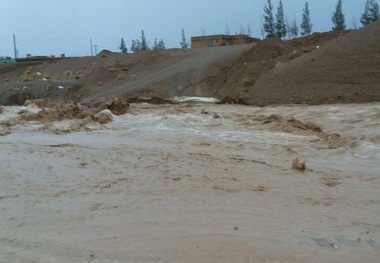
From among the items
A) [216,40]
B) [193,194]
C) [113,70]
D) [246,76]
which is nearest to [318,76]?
[246,76]

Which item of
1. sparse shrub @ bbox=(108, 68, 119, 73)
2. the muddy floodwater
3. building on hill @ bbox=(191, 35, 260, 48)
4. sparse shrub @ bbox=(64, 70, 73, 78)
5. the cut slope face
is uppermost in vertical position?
building on hill @ bbox=(191, 35, 260, 48)

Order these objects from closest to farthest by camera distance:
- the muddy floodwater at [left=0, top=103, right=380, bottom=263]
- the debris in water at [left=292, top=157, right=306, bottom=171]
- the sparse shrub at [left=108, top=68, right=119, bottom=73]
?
the muddy floodwater at [left=0, top=103, right=380, bottom=263] → the debris in water at [left=292, top=157, right=306, bottom=171] → the sparse shrub at [left=108, top=68, right=119, bottom=73]

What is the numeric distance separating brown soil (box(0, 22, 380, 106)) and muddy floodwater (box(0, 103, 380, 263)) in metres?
5.96

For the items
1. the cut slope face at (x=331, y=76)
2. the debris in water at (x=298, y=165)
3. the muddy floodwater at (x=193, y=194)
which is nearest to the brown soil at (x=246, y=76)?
the cut slope face at (x=331, y=76)

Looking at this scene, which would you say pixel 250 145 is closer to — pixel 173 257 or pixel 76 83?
pixel 173 257

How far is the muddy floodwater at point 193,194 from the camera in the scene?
4.53 metres

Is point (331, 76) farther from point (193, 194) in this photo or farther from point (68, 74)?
point (68, 74)

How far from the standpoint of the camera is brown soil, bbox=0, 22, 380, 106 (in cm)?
1967

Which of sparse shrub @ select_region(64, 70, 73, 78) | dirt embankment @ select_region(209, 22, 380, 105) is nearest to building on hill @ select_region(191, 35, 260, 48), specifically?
sparse shrub @ select_region(64, 70, 73, 78)

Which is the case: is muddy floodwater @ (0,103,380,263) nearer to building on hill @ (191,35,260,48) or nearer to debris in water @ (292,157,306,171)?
debris in water @ (292,157,306,171)

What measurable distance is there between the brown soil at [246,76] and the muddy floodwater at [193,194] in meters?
5.96

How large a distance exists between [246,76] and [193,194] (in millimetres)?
17542

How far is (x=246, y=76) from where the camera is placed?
23.5 metres

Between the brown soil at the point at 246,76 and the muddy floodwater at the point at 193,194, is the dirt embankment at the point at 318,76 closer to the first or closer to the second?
the brown soil at the point at 246,76
